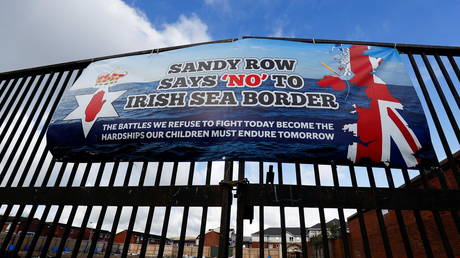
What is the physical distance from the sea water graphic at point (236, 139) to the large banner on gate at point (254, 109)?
0.04 feet

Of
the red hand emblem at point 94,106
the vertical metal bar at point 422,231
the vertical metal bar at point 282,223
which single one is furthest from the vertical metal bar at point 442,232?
the red hand emblem at point 94,106

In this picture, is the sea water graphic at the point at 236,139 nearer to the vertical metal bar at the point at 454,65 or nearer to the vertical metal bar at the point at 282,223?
the vertical metal bar at the point at 282,223

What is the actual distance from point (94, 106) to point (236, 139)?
2037 millimetres

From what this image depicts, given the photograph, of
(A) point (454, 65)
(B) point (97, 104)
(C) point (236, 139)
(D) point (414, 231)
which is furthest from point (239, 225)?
(D) point (414, 231)

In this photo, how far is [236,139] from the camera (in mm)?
2824

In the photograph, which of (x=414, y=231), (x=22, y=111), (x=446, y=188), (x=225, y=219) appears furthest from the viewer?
(x=414, y=231)

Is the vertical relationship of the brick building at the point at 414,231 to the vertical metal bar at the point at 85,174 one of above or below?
above

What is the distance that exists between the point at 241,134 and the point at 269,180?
0.60 metres

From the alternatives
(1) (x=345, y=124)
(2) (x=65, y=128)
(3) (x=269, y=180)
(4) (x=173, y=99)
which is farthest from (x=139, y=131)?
(1) (x=345, y=124)

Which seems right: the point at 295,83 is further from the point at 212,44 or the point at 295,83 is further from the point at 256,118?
the point at 212,44

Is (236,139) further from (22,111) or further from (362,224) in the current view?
(22,111)

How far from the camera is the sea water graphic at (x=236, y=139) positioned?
276 cm

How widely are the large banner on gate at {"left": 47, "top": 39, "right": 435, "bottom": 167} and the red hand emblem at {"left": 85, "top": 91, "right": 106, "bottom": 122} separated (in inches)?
0.7

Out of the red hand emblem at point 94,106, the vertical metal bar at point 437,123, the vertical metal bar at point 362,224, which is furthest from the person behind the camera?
the red hand emblem at point 94,106
